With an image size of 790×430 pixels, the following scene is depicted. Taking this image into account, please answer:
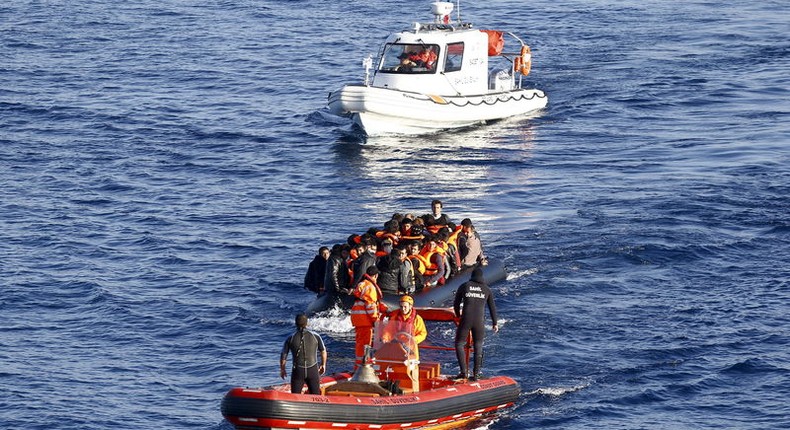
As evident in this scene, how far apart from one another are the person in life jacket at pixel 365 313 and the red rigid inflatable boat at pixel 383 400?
854 millimetres

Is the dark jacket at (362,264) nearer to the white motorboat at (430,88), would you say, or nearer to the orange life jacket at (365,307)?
the orange life jacket at (365,307)

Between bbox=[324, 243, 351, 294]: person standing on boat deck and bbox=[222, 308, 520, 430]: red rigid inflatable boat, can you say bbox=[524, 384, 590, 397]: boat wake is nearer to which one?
bbox=[222, 308, 520, 430]: red rigid inflatable boat

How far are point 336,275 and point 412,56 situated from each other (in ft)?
46.3

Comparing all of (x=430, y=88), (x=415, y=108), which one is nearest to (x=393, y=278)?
(x=415, y=108)

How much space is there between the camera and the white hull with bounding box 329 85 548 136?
34.1 m

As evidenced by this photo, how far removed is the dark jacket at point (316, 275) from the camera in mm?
23125

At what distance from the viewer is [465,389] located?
18125 millimetres

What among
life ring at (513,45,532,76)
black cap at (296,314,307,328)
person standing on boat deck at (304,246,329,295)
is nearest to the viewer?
black cap at (296,314,307,328)

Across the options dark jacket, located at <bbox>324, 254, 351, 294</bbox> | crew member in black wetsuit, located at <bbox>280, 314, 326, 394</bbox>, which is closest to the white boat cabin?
dark jacket, located at <bbox>324, 254, 351, 294</bbox>

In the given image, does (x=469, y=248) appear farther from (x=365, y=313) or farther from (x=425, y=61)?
(x=425, y=61)

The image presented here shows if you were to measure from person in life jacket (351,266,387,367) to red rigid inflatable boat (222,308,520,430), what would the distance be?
2.80 feet

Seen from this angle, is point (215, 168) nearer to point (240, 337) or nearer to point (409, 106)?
point (409, 106)

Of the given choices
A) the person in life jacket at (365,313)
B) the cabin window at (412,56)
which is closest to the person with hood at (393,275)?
the person in life jacket at (365,313)

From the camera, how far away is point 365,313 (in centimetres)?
1945
